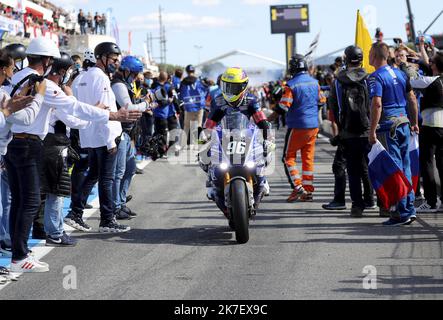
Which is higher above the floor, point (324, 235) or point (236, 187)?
point (236, 187)

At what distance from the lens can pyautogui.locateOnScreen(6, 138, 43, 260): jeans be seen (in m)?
7.47

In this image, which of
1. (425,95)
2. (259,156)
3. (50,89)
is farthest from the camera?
(425,95)

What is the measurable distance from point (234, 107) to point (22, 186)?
285 centimetres

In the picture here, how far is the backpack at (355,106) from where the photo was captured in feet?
35.9

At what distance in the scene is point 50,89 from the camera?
7.64 m

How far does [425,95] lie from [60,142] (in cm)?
448

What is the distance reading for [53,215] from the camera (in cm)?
904

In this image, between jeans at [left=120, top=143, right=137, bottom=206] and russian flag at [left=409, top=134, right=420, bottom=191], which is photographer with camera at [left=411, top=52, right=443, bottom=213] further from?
jeans at [left=120, top=143, right=137, bottom=206]


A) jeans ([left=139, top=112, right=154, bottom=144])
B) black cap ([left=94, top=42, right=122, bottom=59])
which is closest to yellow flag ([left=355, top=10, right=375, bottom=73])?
jeans ([left=139, top=112, right=154, bottom=144])

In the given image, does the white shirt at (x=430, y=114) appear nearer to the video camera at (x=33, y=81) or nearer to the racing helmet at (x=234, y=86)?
the racing helmet at (x=234, y=86)

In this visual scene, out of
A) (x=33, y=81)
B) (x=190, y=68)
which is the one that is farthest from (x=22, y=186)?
(x=190, y=68)

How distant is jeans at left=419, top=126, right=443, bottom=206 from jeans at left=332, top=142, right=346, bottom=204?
1.01 m
